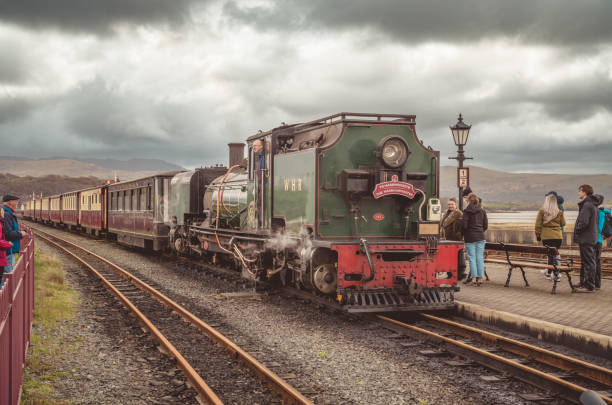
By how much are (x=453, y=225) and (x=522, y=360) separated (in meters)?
5.33

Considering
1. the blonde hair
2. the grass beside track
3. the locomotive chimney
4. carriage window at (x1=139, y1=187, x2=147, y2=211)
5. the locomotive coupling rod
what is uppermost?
the locomotive chimney

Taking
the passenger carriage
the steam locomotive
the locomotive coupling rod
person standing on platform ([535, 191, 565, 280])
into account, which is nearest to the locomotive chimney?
the steam locomotive

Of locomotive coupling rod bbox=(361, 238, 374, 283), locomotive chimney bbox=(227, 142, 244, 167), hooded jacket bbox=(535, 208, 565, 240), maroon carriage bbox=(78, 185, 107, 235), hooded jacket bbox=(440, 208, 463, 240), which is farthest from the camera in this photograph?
maroon carriage bbox=(78, 185, 107, 235)

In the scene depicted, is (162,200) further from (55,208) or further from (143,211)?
(55,208)

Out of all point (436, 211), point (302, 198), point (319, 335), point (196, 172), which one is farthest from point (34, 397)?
point (196, 172)

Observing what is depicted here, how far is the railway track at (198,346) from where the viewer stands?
Result: 5.11 m

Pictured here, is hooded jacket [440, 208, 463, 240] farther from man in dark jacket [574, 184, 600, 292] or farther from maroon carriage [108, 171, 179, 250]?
maroon carriage [108, 171, 179, 250]

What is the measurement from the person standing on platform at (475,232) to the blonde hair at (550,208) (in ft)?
3.58

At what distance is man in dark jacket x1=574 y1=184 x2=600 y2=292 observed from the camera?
31.2ft

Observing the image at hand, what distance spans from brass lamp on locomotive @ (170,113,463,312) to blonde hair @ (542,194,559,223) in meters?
2.73

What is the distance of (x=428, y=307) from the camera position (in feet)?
26.9

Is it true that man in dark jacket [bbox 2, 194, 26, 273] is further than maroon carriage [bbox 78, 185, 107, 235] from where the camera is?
No

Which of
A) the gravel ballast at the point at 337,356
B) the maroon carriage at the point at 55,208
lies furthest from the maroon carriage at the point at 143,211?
the maroon carriage at the point at 55,208

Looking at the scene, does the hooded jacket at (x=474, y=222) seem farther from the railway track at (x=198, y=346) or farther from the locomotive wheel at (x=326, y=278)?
the railway track at (x=198, y=346)
